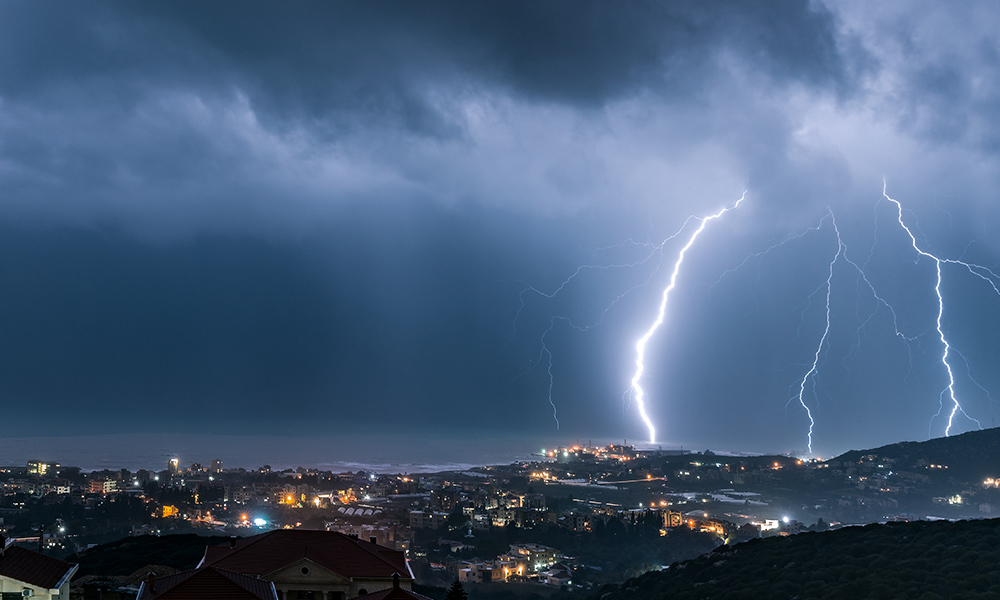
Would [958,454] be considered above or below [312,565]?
below

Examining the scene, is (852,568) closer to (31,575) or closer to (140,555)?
(31,575)

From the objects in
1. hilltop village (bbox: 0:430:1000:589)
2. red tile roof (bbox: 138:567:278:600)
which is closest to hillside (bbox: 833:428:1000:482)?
hilltop village (bbox: 0:430:1000:589)

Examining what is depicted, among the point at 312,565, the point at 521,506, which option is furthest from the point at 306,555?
the point at 521,506

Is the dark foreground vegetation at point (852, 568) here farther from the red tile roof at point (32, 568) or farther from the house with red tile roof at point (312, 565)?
the red tile roof at point (32, 568)

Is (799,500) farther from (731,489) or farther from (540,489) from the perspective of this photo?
(540,489)

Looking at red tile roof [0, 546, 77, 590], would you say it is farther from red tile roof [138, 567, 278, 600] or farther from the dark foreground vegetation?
the dark foreground vegetation

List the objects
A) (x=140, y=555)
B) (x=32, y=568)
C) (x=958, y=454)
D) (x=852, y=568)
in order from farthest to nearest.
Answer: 1. (x=958, y=454)
2. (x=140, y=555)
3. (x=852, y=568)
4. (x=32, y=568)

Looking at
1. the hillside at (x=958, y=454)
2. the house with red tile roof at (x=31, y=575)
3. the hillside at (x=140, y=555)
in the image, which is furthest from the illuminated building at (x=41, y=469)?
the hillside at (x=958, y=454)
